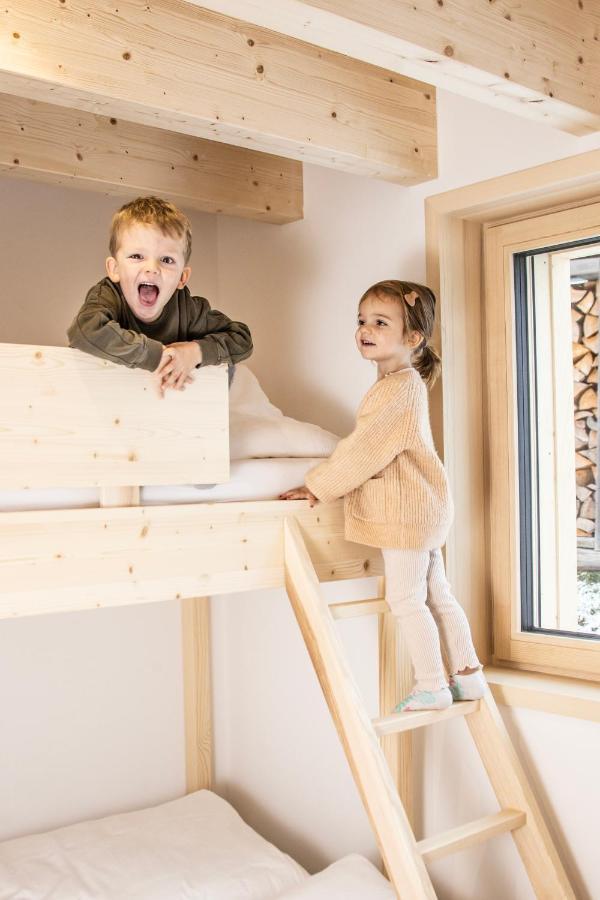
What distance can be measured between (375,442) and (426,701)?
628mm

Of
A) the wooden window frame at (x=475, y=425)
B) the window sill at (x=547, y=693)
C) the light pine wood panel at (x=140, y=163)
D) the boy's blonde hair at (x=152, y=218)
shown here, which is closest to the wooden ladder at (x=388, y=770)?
the window sill at (x=547, y=693)

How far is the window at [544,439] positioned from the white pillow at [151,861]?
96cm

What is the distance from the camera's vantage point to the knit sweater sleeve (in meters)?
2.17

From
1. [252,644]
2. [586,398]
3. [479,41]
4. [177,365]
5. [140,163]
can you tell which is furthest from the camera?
[252,644]

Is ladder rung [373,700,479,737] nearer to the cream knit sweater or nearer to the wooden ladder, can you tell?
the wooden ladder

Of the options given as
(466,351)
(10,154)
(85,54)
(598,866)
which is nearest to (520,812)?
(598,866)

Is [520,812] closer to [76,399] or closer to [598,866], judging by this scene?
[598,866]

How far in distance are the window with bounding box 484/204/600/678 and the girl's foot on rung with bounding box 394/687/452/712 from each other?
1.47ft

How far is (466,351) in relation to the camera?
2.59 m

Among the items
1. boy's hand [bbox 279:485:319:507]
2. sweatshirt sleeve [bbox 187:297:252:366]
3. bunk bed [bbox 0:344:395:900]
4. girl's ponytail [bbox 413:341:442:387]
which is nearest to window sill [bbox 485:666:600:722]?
bunk bed [bbox 0:344:395:900]

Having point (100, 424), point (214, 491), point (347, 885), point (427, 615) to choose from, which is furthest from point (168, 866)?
point (100, 424)

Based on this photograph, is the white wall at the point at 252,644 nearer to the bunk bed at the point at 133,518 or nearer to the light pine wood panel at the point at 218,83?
the light pine wood panel at the point at 218,83

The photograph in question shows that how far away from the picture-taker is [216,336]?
2027mm

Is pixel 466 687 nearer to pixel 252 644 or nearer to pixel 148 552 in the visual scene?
pixel 148 552
